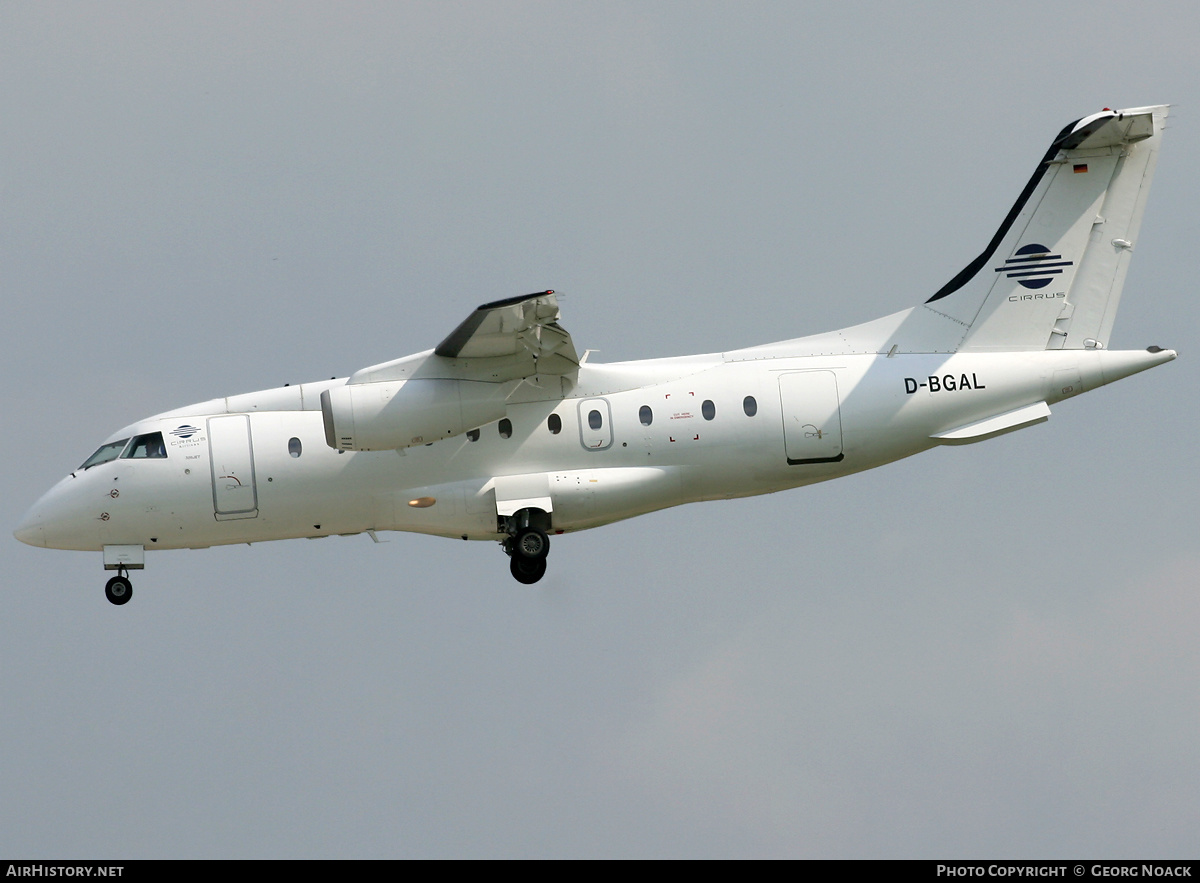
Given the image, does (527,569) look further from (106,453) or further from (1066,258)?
(1066,258)

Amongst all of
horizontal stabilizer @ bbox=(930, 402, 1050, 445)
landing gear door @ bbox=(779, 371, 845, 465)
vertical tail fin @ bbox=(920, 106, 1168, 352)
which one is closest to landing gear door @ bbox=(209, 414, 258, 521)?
landing gear door @ bbox=(779, 371, 845, 465)

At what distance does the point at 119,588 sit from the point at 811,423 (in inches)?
379

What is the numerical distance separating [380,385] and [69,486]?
4.75 m

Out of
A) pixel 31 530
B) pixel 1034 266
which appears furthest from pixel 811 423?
pixel 31 530

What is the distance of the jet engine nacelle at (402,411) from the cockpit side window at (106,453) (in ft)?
9.88

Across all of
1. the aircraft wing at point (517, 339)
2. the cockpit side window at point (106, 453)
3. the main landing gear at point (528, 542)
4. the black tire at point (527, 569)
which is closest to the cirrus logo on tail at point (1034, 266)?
the aircraft wing at point (517, 339)

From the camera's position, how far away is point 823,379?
926 inches

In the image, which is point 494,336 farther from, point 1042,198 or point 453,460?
point 1042,198

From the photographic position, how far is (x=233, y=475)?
23266 mm

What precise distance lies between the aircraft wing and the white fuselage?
0.36m

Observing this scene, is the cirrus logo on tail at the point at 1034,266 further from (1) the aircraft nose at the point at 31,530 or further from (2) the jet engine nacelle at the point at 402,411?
(1) the aircraft nose at the point at 31,530

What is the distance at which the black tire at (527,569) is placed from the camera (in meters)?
23.5

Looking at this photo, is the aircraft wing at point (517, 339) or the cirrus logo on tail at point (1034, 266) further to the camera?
the cirrus logo on tail at point (1034, 266)
